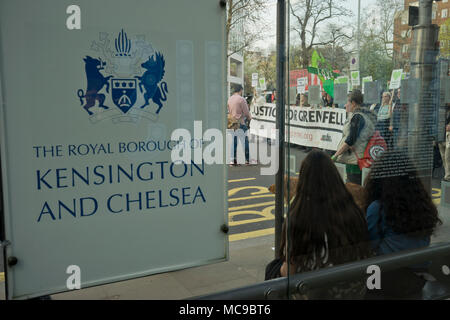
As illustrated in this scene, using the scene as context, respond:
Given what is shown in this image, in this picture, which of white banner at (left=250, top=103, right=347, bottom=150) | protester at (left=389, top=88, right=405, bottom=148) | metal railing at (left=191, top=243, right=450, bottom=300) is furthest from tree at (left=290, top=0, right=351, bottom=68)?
metal railing at (left=191, top=243, right=450, bottom=300)

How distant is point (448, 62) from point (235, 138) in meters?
1.74

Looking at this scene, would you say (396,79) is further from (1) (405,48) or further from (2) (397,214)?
(2) (397,214)

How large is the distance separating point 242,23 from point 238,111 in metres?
0.45

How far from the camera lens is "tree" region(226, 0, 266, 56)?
2.18 m

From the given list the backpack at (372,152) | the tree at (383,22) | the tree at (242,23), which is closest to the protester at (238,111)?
the tree at (242,23)

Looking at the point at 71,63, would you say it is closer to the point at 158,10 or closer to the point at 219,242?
the point at 158,10

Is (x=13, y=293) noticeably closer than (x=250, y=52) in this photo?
Yes

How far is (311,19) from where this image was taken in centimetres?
243

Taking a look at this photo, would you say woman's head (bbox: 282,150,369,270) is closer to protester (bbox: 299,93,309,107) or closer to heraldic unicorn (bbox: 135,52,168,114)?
protester (bbox: 299,93,309,107)

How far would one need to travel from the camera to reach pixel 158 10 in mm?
1917

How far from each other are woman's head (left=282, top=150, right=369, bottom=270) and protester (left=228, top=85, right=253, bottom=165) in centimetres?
36

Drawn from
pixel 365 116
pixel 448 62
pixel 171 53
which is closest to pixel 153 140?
pixel 171 53

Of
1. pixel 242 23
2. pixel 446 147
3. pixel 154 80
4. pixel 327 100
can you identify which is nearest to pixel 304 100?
pixel 327 100

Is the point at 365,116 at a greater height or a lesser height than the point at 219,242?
greater
